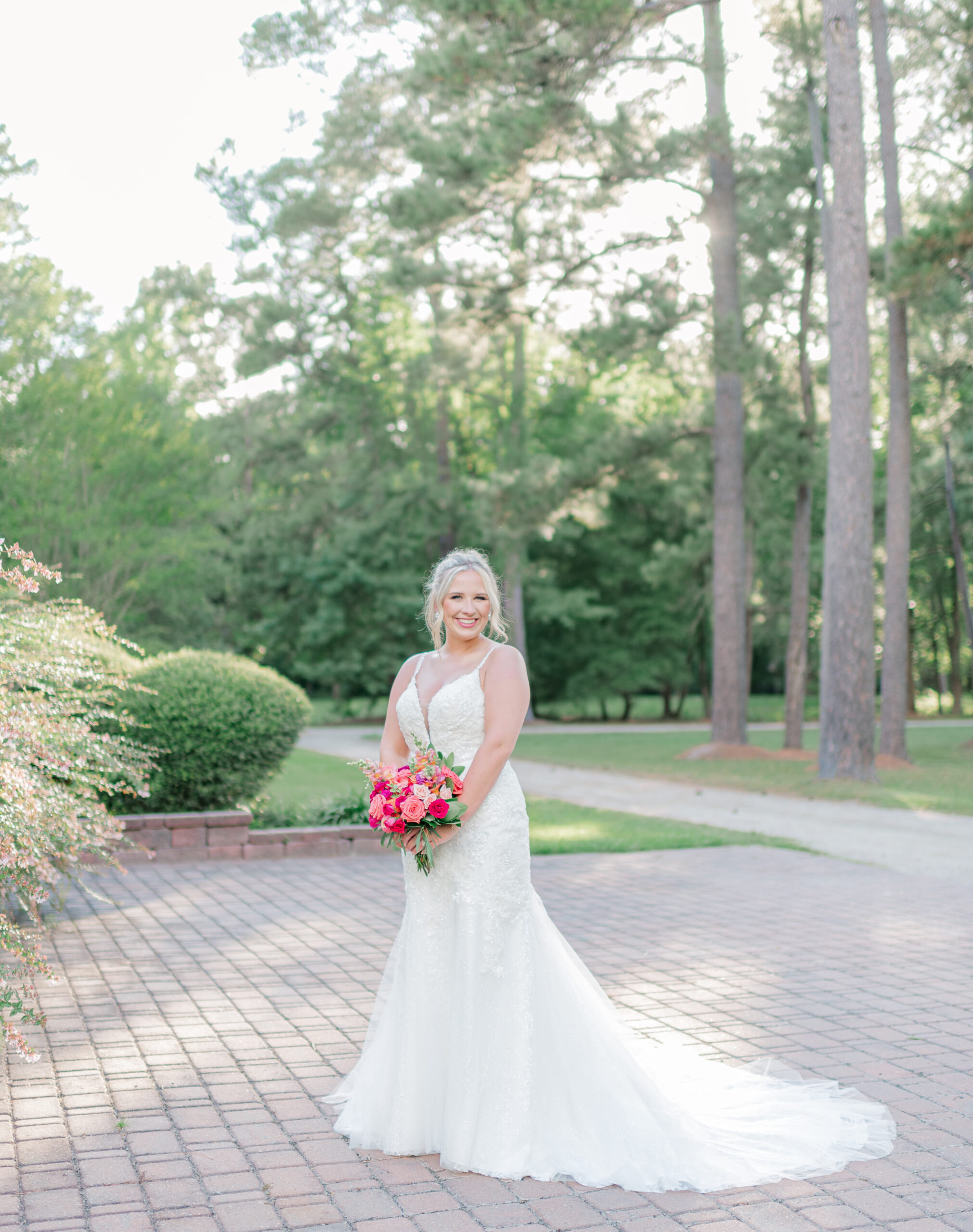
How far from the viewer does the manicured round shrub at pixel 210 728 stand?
10.9m

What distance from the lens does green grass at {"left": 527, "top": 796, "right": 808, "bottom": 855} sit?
11445 mm

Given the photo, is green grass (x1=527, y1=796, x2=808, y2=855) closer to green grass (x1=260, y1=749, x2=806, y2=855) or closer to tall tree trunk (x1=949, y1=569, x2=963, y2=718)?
green grass (x1=260, y1=749, x2=806, y2=855)

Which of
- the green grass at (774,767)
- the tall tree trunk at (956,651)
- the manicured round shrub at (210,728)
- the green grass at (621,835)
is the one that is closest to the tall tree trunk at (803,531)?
the green grass at (774,767)

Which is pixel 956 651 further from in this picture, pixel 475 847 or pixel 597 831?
pixel 475 847

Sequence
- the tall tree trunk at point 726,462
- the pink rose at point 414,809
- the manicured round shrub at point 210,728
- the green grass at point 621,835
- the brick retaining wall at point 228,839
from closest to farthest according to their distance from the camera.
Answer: the pink rose at point 414,809
the brick retaining wall at point 228,839
the manicured round shrub at point 210,728
the green grass at point 621,835
the tall tree trunk at point 726,462

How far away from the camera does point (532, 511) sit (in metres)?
23.7

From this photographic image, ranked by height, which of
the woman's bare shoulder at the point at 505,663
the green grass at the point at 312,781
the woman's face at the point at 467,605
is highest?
the woman's face at the point at 467,605

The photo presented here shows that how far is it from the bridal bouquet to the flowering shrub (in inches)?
61.4

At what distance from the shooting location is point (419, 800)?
13.4 feet

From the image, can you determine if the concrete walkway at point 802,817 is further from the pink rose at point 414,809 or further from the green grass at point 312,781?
the pink rose at point 414,809

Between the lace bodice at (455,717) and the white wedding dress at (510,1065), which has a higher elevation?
the lace bodice at (455,717)

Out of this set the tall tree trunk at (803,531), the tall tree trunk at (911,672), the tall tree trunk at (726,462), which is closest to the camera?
the tall tree trunk at (726,462)

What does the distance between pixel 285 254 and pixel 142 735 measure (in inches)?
975

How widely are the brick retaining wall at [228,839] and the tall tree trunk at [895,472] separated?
1229cm
